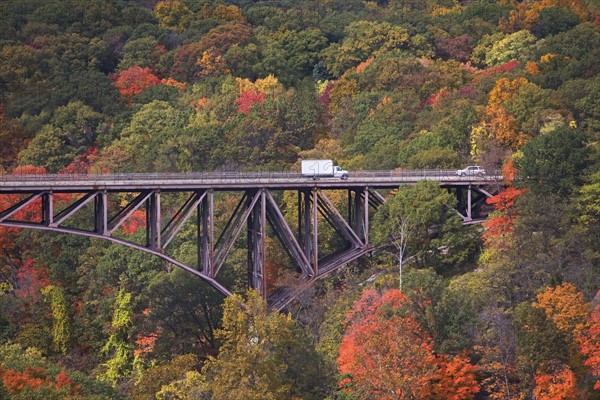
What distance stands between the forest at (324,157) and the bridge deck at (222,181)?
1778 millimetres

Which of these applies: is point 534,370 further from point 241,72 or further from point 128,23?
point 128,23

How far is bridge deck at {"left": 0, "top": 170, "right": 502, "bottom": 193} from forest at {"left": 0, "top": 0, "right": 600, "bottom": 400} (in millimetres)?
1778

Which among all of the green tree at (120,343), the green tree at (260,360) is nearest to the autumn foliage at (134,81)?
the green tree at (120,343)

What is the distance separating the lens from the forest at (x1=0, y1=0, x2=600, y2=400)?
278 feet

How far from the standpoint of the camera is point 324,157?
13538 cm

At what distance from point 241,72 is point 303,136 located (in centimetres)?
2177

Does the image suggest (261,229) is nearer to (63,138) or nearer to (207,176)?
(207,176)

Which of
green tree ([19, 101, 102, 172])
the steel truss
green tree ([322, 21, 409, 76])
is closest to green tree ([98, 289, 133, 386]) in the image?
the steel truss

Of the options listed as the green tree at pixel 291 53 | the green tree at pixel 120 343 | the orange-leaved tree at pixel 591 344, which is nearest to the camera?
the orange-leaved tree at pixel 591 344

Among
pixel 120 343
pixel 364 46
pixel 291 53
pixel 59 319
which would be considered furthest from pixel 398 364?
pixel 291 53

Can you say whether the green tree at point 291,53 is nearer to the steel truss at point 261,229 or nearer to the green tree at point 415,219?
the steel truss at point 261,229

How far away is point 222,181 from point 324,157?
35.3 metres

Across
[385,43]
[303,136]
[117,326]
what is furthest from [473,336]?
[385,43]

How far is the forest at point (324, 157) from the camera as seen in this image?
278 feet
